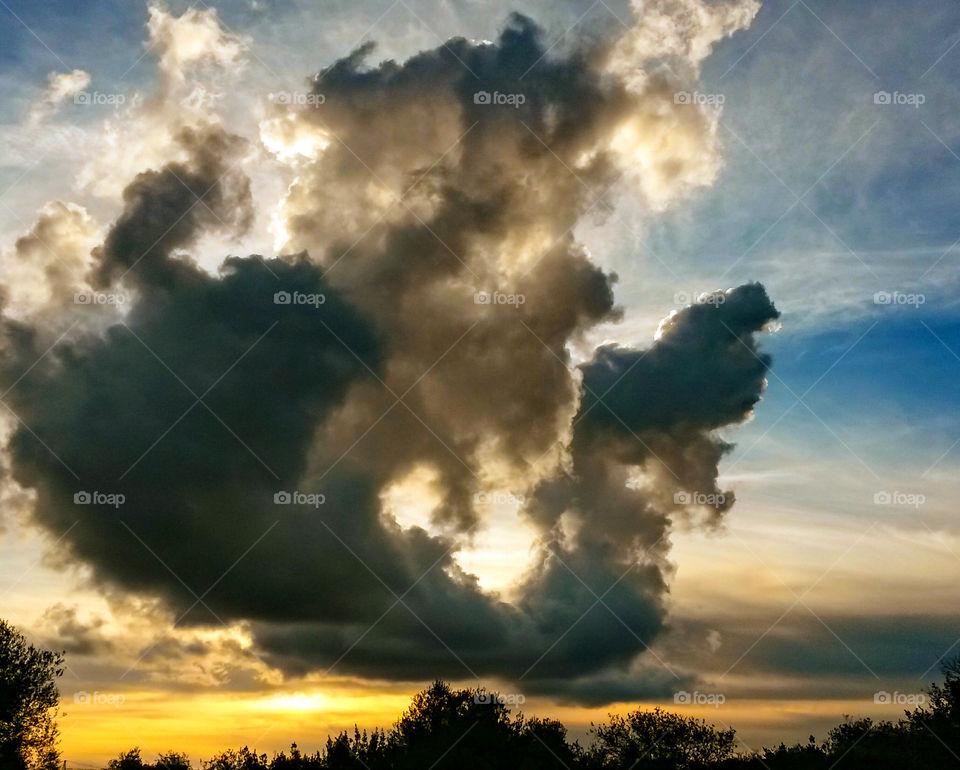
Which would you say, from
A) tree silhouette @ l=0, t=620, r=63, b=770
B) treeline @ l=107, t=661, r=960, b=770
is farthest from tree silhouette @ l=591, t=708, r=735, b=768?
tree silhouette @ l=0, t=620, r=63, b=770

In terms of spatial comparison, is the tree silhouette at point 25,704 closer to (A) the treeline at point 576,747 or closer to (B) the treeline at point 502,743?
(B) the treeline at point 502,743

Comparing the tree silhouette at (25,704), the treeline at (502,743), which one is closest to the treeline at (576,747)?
the treeline at (502,743)

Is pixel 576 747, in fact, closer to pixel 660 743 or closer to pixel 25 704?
pixel 660 743

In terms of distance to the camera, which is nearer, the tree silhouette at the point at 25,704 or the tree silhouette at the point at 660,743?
the tree silhouette at the point at 25,704

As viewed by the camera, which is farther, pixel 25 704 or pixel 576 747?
pixel 576 747

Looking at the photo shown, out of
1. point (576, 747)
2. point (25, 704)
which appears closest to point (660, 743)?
point (576, 747)

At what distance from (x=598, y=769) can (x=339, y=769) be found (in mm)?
44805

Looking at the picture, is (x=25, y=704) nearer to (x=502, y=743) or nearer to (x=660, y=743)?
(x=502, y=743)

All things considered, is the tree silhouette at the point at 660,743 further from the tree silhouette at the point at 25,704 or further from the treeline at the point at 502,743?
the tree silhouette at the point at 25,704

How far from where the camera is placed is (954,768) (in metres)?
62.0

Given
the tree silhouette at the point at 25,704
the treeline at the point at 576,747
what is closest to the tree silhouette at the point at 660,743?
the treeline at the point at 576,747

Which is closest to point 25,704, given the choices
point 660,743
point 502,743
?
point 502,743

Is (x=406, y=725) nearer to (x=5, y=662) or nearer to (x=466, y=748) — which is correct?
(x=466, y=748)

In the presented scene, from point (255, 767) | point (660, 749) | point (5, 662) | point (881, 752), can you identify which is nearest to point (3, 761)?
point (5, 662)
